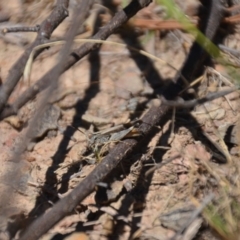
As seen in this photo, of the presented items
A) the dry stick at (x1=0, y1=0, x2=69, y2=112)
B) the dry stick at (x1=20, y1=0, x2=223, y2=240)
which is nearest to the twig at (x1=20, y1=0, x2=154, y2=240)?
the dry stick at (x1=20, y1=0, x2=223, y2=240)

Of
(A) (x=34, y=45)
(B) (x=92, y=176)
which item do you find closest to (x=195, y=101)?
(B) (x=92, y=176)

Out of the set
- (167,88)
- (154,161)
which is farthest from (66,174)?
(167,88)

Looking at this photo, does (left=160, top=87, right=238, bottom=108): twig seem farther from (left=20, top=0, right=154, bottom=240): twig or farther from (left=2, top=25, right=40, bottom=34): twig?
(left=2, top=25, right=40, bottom=34): twig

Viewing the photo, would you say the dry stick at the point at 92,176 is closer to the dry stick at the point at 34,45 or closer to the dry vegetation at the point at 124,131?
the dry vegetation at the point at 124,131

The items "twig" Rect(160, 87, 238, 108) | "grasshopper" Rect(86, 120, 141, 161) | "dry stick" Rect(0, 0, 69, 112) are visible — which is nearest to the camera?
"twig" Rect(160, 87, 238, 108)

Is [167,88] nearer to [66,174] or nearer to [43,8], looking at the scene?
[66,174]

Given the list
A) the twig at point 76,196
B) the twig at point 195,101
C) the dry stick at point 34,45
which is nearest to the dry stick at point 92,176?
the twig at point 76,196

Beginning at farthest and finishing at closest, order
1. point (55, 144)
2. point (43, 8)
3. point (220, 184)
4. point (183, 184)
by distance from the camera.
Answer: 1. point (43, 8)
2. point (55, 144)
3. point (183, 184)
4. point (220, 184)

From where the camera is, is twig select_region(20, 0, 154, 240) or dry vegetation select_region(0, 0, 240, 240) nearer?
twig select_region(20, 0, 154, 240)
